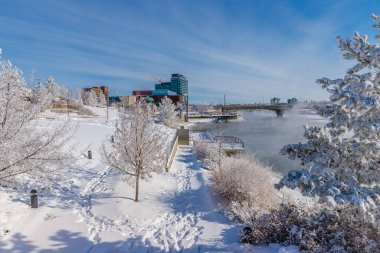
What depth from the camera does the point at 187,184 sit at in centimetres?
1550

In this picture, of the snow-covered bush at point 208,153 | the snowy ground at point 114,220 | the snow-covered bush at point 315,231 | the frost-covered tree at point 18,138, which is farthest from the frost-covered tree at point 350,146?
the snow-covered bush at point 208,153

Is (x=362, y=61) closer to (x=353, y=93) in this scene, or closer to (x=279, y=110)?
(x=353, y=93)

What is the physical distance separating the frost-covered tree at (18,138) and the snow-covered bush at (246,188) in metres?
7.10

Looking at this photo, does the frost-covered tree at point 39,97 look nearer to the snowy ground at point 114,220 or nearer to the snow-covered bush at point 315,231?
the snowy ground at point 114,220

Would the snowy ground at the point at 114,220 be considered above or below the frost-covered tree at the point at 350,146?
below

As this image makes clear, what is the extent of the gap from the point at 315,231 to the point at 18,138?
8291 millimetres

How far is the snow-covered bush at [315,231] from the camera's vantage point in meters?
6.84

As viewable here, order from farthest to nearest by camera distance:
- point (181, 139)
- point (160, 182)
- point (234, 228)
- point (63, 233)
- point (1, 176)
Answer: point (181, 139) → point (160, 182) → point (234, 228) → point (63, 233) → point (1, 176)

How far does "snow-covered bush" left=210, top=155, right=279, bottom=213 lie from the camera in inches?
474

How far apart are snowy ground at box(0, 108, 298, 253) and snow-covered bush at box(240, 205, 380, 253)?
0.41m

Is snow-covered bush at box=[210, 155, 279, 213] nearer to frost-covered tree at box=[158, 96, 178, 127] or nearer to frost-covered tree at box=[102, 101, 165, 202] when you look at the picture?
frost-covered tree at box=[102, 101, 165, 202]

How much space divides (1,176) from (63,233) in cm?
268

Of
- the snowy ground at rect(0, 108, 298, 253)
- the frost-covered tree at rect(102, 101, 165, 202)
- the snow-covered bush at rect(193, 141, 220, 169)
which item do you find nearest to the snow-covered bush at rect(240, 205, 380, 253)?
the snowy ground at rect(0, 108, 298, 253)

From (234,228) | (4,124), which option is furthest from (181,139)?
(4,124)
